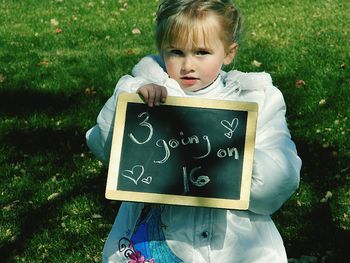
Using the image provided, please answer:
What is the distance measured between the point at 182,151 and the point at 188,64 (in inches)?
13.5

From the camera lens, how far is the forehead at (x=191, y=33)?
2.85 m

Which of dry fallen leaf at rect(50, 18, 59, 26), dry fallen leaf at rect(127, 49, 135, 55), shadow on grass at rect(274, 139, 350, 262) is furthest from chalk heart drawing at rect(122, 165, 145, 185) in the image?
dry fallen leaf at rect(50, 18, 59, 26)

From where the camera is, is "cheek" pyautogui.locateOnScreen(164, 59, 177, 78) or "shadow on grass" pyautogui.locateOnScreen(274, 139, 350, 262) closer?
"cheek" pyautogui.locateOnScreen(164, 59, 177, 78)

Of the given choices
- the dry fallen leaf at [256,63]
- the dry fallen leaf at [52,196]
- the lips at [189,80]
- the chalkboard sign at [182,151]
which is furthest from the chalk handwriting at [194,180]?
the dry fallen leaf at [256,63]

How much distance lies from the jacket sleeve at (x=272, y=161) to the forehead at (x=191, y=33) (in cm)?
30

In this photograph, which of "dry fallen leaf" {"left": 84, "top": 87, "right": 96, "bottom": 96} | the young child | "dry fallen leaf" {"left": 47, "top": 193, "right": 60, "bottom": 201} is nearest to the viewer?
the young child

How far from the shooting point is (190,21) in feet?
9.34

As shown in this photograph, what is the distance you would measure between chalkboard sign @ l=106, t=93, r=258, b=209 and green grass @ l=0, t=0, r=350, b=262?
68cm

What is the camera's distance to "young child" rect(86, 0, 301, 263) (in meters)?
2.85

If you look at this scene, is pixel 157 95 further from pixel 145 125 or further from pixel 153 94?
pixel 145 125

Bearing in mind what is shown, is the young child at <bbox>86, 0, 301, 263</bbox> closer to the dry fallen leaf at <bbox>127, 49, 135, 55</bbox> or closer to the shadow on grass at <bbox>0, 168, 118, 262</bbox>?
the shadow on grass at <bbox>0, 168, 118, 262</bbox>

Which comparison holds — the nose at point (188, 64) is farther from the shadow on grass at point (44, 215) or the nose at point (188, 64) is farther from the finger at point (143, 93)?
the shadow on grass at point (44, 215)

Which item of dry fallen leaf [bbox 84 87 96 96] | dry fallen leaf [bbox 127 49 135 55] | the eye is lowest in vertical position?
dry fallen leaf [bbox 127 49 135 55]

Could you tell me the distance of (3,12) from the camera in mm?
12023
